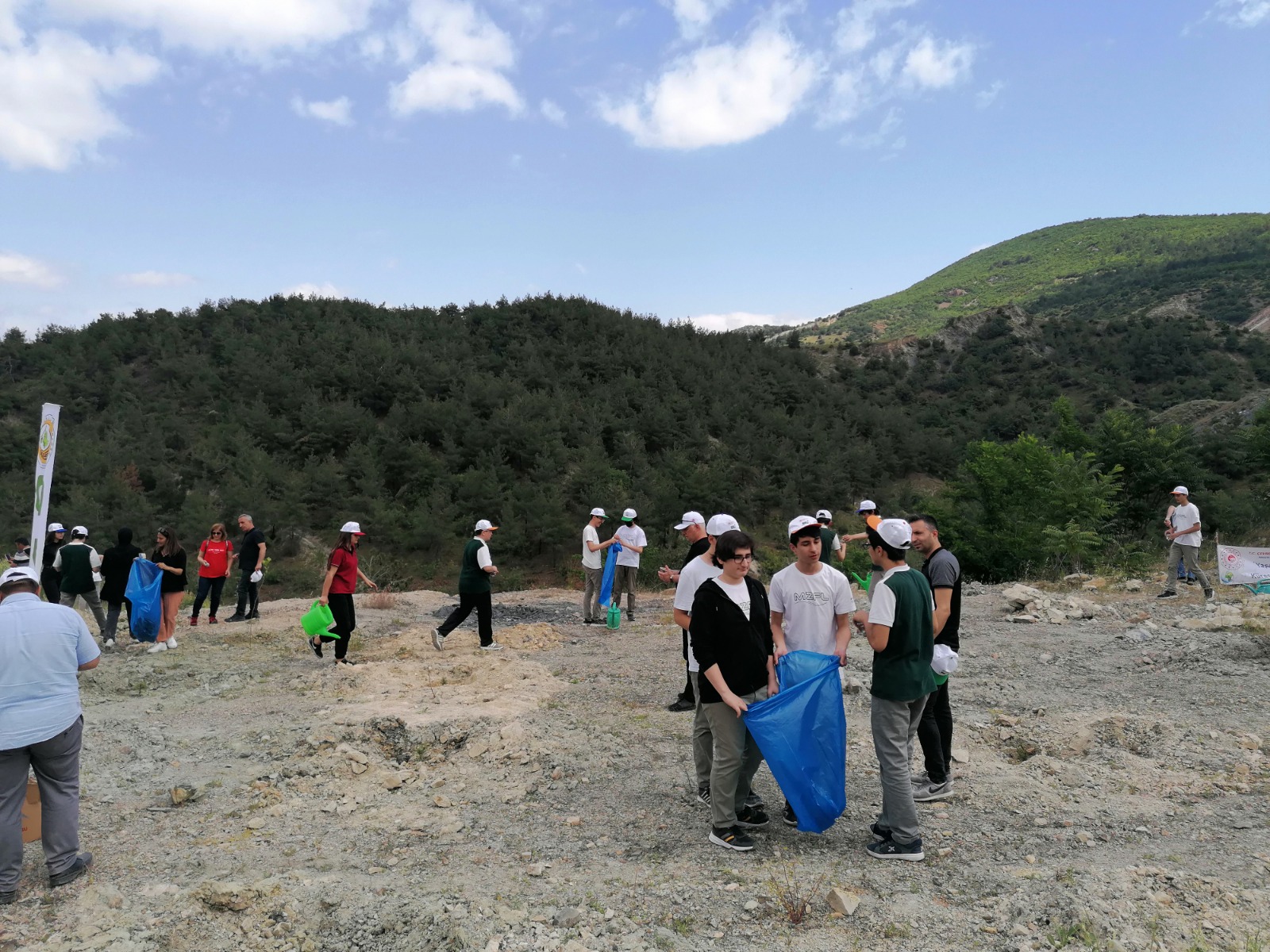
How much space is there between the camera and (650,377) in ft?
112

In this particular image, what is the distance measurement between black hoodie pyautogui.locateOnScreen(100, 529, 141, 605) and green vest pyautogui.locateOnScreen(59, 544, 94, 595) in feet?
1.15

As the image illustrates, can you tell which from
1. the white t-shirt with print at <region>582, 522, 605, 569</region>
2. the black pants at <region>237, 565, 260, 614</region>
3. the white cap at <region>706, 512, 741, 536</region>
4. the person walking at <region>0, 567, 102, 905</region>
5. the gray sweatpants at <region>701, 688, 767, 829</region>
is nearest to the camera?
the person walking at <region>0, 567, 102, 905</region>

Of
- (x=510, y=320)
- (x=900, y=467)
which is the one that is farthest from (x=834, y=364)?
(x=510, y=320)

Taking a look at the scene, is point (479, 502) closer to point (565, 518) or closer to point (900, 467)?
point (565, 518)

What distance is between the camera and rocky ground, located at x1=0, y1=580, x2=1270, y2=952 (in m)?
3.39

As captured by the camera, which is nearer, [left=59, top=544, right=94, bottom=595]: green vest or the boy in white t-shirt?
the boy in white t-shirt

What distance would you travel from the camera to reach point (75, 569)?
902 centimetres

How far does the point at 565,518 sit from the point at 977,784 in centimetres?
1875

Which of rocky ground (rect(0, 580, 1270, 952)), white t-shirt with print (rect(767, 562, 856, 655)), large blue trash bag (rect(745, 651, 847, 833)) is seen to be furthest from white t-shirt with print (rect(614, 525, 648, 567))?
large blue trash bag (rect(745, 651, 847, 833))

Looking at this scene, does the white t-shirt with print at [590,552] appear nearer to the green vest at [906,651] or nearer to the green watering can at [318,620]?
the green watering can at [318,620]

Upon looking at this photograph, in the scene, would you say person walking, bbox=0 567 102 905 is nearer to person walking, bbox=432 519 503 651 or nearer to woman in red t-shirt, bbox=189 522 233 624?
person walking, bbox=432 519 503 651

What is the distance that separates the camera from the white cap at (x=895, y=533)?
3867mm

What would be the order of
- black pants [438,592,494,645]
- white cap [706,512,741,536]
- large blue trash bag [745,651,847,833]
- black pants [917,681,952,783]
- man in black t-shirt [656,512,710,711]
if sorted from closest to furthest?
large blue trash bag [745,651,847,833] < white cap [706,512,741,536] < black pants [917,681,952,783] < man in black t-shirt [656,512,710,711] < black pants [438,592,494,645]

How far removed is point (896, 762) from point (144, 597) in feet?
30.0
